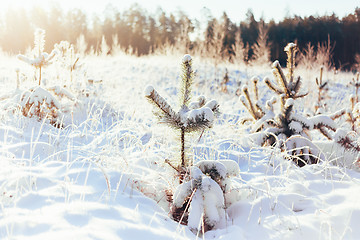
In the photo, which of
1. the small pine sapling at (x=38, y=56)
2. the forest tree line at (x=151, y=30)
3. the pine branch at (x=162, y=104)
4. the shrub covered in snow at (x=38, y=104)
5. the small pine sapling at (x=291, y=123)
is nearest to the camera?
the pine branch at (x=162, y=104)

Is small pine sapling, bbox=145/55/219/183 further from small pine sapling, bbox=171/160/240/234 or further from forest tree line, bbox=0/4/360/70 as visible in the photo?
forest tree line, bbox=0/4/360/70

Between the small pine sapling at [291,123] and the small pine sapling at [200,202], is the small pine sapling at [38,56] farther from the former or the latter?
the small pine sapling at [200,202]

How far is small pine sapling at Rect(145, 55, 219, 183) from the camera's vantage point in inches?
58.4

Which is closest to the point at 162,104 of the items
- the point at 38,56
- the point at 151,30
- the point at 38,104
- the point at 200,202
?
the point at 200,202

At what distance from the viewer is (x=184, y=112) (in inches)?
64.2

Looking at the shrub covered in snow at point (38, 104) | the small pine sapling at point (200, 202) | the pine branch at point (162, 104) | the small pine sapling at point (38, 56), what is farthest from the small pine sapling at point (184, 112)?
the small pine sapling at point (38, 56)

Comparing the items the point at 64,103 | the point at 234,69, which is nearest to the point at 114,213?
the point at 64,103

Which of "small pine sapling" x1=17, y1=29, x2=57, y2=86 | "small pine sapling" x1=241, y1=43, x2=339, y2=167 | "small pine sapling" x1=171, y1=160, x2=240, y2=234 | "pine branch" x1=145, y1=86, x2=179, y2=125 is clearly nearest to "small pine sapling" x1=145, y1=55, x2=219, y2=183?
"pine branch" x1=145, y1=86, x2=179, y2=125

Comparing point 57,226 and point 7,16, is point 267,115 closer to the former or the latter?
point 57,226

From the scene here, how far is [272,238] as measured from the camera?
1365 mm

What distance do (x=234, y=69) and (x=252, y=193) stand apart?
10843 millimetres

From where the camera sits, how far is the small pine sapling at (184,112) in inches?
58.4

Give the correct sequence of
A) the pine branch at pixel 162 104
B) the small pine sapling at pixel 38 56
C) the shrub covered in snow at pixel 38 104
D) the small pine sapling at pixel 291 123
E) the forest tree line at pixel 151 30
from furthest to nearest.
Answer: the forest tree line at pixel 151 30, the small pine sapling at pixel 38 56, the shrub covered in snow at pixel 38 104, the small pine sapling at pixel 291 123, the pine branch at pixel 162 104

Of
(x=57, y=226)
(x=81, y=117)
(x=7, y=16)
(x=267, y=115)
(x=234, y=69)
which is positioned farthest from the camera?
(x=7, y=16)
